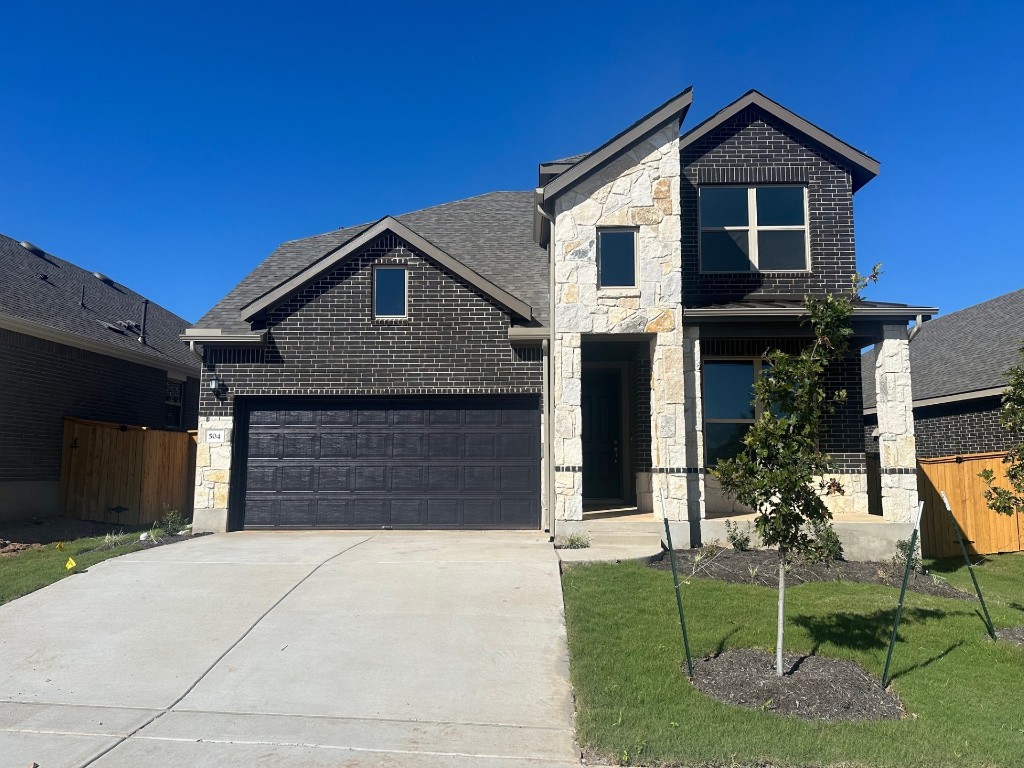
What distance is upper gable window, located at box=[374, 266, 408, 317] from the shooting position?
13.0 m

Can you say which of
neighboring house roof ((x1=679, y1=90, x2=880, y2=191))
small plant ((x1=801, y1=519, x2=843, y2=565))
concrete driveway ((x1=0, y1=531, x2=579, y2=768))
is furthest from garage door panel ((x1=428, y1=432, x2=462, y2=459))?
small plant ((x1=801, y1=519, x2=843, y2=565))

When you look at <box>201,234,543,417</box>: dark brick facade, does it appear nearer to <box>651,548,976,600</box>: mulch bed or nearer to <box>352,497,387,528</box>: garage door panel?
<box>352,497,387,528</box>: garage door panel

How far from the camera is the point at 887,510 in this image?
10.8 meters

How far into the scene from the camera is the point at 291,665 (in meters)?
6.09

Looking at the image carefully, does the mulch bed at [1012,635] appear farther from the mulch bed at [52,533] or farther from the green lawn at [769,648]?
the mulch bed at [52,533]

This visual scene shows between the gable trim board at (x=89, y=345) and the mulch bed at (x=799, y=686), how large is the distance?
13.7m

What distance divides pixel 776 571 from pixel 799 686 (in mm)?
3827

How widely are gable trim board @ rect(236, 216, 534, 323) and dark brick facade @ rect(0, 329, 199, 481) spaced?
194 inches

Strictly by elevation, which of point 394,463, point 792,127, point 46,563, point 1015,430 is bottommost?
point 46,563

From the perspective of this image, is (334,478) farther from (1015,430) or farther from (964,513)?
(964,513)

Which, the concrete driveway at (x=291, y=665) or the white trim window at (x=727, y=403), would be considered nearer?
the concrete driveway at (x=291, y=665)

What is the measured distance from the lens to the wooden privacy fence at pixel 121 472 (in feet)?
47.3

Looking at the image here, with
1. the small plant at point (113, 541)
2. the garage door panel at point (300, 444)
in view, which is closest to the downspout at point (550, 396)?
the garage door panel at point (300, 444)

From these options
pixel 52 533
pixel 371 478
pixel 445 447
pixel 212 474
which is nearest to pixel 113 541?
pixel 212 474
